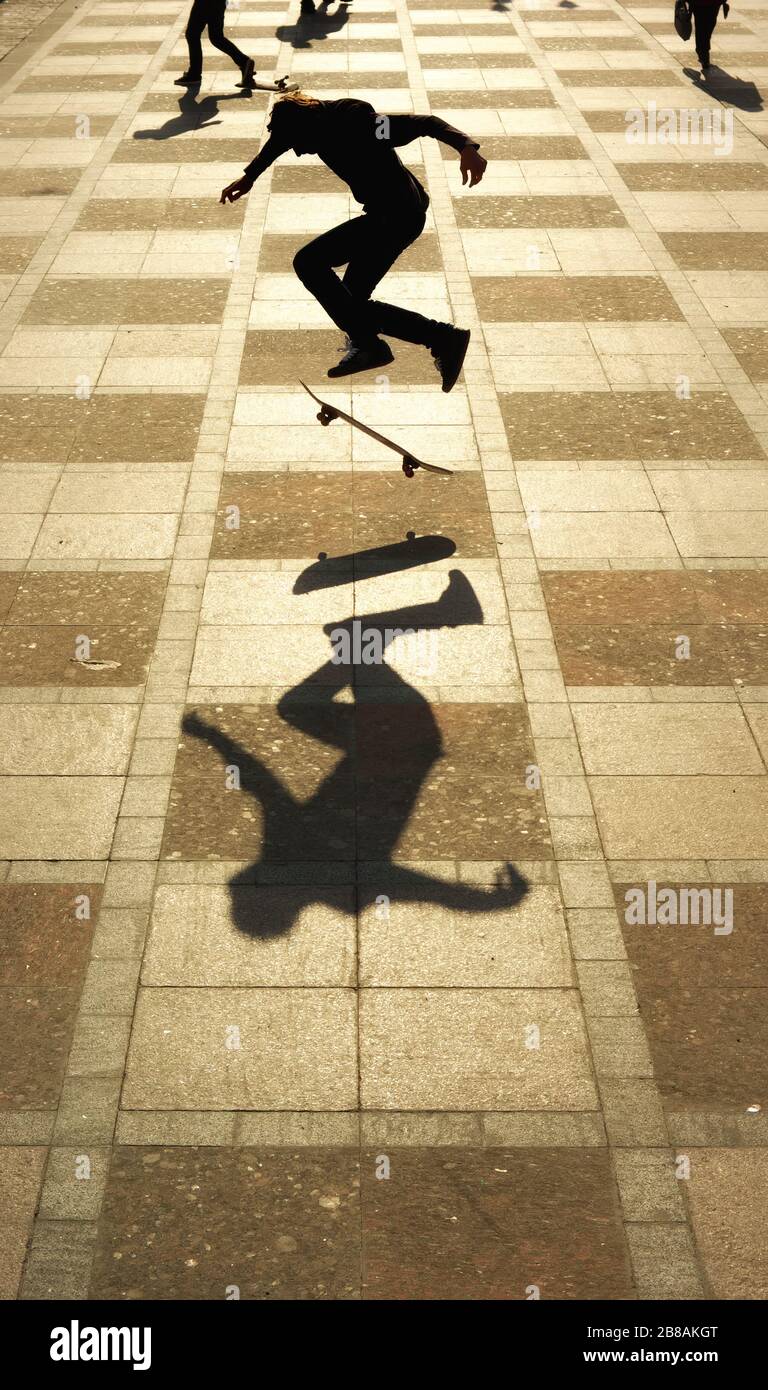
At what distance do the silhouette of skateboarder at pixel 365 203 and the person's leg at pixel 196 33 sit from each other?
11.3 meters

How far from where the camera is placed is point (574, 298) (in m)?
12.7

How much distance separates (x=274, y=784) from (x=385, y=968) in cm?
136

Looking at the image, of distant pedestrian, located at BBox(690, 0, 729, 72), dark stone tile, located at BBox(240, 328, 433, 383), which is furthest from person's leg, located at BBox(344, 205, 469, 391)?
distant pedestrian, located at BBox(690, 0, 729, 72)

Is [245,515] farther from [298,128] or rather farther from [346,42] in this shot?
[346,42]

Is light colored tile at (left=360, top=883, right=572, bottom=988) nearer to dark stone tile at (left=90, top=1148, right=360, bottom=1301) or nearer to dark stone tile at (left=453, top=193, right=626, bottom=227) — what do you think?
dark stone tile at (left=90, top=1148, right=360, bottom=1301)

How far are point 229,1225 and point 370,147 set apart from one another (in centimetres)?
581

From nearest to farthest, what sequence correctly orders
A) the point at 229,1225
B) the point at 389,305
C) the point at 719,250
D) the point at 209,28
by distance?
the point at 229,1225, the point at 389,305, the point at 719,250, the point at 209,28

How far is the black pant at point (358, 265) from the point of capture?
852 cm

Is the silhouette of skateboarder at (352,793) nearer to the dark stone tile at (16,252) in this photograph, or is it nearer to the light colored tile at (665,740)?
the light colored tile at (665,740)

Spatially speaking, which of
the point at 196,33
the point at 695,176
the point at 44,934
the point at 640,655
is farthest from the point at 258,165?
the point at 196,33

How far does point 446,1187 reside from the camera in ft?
16.6

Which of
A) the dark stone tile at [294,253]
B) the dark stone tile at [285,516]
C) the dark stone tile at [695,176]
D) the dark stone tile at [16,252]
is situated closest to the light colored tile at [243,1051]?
the dark stone tile at [285,516]

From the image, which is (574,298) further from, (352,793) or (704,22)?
(704,22)
